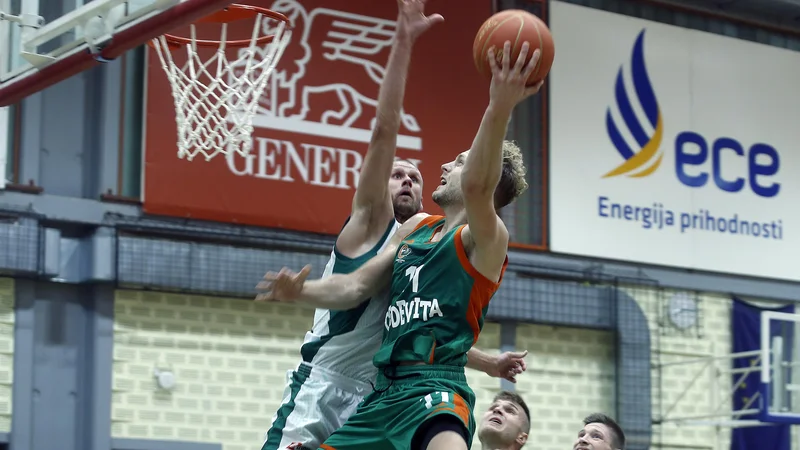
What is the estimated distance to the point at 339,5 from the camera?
12469 millimetres

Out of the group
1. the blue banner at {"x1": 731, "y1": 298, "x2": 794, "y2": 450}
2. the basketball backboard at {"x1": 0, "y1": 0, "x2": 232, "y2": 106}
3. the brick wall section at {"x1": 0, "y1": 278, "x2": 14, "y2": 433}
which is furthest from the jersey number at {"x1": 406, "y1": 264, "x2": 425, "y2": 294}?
the blue banner at {"x1": 731, "y1": 298, "x2": 794, "y2": 450}

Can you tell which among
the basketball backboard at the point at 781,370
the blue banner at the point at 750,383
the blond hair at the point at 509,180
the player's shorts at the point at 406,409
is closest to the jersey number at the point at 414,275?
the player's shorts at the point at 406,409

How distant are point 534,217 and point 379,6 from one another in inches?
108

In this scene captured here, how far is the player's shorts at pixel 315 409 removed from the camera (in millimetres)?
5699

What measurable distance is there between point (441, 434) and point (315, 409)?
852mm

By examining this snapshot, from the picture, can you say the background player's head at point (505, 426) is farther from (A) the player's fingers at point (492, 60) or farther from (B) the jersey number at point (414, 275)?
(A) the player's fingers at point (492, 60)

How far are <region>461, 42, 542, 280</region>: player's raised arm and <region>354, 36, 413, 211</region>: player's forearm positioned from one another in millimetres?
657

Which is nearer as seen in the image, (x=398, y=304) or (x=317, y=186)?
(x=398, y=304)

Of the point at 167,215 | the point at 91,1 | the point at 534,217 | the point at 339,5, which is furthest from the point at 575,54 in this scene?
the point at 91,1

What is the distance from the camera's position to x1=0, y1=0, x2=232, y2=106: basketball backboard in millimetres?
6613

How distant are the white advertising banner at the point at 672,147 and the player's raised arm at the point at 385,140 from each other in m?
7.62

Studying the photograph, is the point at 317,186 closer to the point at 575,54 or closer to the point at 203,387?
the point at 203,387

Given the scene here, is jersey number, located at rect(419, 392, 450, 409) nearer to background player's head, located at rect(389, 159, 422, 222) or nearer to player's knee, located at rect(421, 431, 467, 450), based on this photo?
player's knee, located at rect(421, 431, 467, 450)

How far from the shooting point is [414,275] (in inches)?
214
